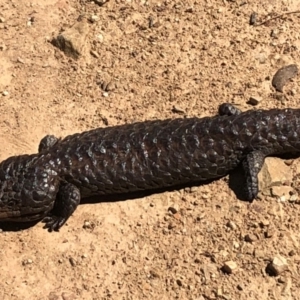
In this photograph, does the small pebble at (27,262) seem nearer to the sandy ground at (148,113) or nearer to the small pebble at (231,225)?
the sandy ground at (148,113)

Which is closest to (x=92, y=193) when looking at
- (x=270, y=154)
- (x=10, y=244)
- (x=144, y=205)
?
(x=144, y=205)

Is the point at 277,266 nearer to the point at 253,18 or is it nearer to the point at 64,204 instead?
the point at 64,204

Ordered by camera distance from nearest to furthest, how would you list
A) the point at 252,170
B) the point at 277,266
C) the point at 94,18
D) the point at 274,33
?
the point at 277,266
the point at 252,170
the point at 274,33
the point at 94,18

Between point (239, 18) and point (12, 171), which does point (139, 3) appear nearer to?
point (239, 18)

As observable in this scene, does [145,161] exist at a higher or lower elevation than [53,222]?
higher

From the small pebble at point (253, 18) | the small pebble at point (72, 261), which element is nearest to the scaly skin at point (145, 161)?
the small pebble at point (72, 261)

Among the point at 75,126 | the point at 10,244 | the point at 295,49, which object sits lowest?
the point at 10,244

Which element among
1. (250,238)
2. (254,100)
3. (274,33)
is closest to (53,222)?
(250,238)
